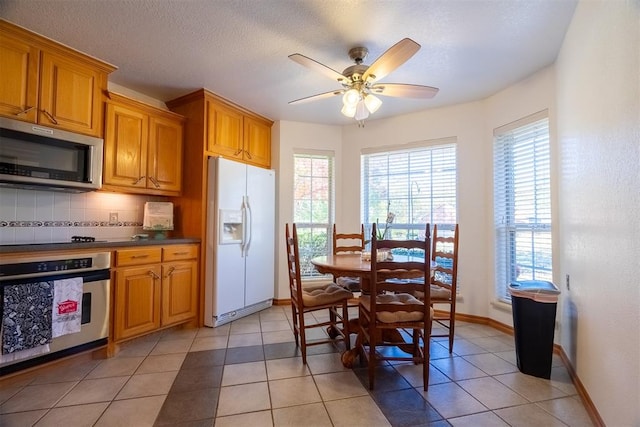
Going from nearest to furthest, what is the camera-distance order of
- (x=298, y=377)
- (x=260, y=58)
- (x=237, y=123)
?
1. (x=298, y=377)
2. (x=260, y=58)
3. (x=237, y=123)

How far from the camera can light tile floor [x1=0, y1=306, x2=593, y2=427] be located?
1667mm

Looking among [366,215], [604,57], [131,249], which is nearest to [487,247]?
[366,215]

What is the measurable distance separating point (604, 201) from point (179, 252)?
317 cm

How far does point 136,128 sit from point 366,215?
280 centimetres

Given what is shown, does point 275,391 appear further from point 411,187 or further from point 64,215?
point 411,187

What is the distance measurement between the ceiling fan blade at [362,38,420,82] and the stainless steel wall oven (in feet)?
7.95

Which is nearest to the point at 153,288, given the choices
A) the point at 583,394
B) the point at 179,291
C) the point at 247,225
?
the point at 179,291

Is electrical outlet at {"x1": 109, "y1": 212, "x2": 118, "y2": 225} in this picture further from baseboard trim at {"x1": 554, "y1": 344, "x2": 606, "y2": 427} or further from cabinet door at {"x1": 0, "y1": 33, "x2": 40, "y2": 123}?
baseboard trim at {"x1": 554, "y1": 344, "x2": 606, "y2": 427}

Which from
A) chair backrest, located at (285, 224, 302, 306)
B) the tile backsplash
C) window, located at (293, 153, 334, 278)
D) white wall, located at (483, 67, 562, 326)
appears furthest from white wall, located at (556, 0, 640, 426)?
the tile backsplash

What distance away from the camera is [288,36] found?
7.32 ft

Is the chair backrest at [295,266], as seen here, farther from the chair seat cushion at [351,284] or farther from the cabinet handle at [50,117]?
the cabinet handle at [50,117]

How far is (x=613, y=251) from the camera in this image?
146cm

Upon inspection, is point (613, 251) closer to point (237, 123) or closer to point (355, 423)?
point (355, 423)

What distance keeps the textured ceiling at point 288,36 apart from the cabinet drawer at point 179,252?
1615 millimetres
